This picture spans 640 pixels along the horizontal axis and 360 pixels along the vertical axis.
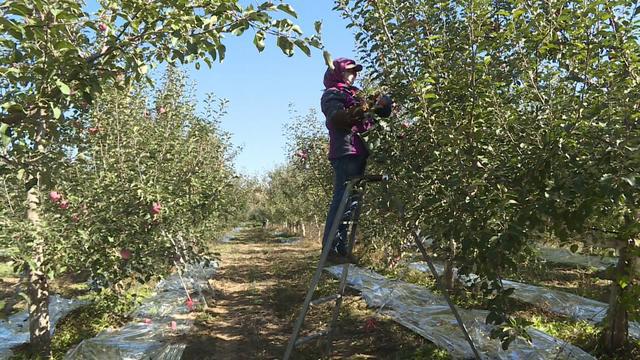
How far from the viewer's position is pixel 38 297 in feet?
15.5

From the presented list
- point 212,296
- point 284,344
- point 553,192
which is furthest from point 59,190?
point 553,192

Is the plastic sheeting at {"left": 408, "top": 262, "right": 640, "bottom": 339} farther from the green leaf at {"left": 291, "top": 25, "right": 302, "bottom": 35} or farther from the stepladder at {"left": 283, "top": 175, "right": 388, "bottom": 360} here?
the green leaf at {"left": 291, "top": 25, "right": 302, "bottom": 35}

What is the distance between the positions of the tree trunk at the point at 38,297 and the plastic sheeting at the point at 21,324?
166mm

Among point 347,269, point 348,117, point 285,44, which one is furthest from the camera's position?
point 347,269

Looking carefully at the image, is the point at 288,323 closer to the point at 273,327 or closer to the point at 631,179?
the point at 273,327

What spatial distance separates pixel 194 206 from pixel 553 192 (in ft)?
18.4

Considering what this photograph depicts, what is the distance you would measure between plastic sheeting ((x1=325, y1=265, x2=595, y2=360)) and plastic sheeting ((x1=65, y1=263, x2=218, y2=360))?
2.44 m

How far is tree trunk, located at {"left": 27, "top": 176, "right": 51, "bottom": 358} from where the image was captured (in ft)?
14.7

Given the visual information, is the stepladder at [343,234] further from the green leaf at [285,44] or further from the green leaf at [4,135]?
the green leaf at [4,135]

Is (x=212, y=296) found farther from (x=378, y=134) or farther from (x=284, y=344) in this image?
(x=378, y=134)

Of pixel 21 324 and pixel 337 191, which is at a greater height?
pixel 337 191

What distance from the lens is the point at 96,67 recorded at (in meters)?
1.99

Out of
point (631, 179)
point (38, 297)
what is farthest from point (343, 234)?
point (38, 297)

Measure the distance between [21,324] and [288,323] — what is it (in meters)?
3.35
